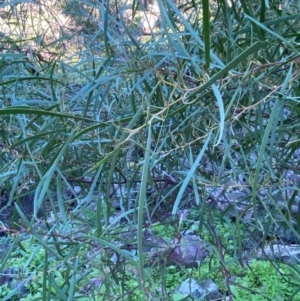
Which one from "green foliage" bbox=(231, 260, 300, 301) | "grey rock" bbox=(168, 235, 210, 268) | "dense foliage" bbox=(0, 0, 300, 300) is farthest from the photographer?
"green foliage" bbox=(231, 260, 300, 301)

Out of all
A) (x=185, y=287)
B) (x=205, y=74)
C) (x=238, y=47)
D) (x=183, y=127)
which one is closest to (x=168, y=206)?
(x=183, y=127)

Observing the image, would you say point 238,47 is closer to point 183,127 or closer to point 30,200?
point 183,127

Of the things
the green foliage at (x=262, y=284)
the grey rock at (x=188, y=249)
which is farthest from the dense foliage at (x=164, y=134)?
the green foliage at (x=262, y=284)

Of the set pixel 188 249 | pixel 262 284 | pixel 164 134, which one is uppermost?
pixel 164 134

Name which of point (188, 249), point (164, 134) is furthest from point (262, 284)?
point (164, 134)

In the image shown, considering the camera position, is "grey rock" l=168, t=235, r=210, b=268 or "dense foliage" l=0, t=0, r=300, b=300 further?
"grey rock" l=168, t=235, r=210, b=268

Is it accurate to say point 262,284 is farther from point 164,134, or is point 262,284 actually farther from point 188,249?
point 164,134

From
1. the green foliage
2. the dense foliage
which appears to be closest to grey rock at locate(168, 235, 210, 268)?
the dense foliage

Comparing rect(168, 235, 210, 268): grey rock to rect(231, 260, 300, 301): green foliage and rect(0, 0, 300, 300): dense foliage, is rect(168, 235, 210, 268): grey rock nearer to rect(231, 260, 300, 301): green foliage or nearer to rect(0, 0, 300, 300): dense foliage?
rect(0, 0, 300, 300): dense foliage

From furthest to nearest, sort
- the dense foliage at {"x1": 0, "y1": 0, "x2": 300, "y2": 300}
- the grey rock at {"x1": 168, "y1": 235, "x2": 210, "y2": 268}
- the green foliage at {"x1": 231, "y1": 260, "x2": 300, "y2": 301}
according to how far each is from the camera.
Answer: the green foliage at {"x1": 231, "y1": 260, "x2": 300, "y2": 301}, the grey rock at {"x1": 168, "y1": 235, "x2": 210, "y2": 268}, the dense foliage at {"x1": 0, "y1": 0, "x2": 300, "y2": 300}

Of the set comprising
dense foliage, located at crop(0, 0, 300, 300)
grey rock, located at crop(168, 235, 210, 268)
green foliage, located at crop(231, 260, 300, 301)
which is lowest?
green foliage, located at crop(231, 260, 300, 301)

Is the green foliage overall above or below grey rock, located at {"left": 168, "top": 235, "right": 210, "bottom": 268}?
below

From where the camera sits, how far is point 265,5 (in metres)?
0.43

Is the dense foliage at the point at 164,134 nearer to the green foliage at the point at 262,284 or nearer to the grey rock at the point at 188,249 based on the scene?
the grey rock at the point at 188,249
